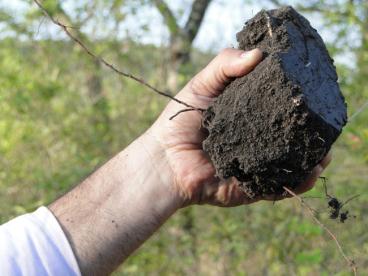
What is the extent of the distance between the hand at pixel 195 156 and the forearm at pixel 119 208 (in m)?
0.05

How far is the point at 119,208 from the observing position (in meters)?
2.21

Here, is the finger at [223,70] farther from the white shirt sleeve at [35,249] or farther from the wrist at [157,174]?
the white shirt sleeve at [35,249]

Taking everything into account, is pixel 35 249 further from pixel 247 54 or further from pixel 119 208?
pixel 247 54

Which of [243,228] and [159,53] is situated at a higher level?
[159,53]

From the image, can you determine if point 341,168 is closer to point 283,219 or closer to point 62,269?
point 283,219

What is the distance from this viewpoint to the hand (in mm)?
2141

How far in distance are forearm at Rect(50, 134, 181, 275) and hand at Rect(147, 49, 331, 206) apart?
0.05 meters

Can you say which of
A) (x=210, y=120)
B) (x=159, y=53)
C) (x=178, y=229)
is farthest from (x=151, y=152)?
(x=159, y=53)

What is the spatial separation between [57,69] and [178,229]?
7.96 ft

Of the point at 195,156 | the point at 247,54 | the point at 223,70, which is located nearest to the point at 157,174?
the point at 195,156

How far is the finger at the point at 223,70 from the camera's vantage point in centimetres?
195

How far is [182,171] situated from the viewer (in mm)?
2191

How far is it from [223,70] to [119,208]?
0.67 meters

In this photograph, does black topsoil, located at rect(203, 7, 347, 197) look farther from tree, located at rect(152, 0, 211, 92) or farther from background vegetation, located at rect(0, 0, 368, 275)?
tree, located at rect(152, 0, 211, 92)
